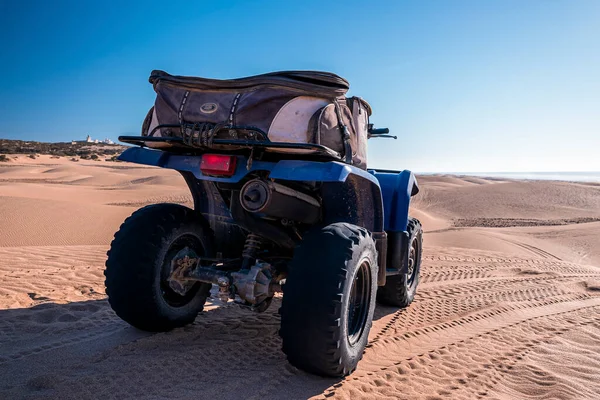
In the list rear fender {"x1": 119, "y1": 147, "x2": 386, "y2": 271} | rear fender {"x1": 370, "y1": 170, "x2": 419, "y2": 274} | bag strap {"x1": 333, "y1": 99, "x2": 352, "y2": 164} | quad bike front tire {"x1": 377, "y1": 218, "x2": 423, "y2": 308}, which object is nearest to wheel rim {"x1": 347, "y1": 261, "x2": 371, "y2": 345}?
rear fender {"x1": 119, "y1": 147, "x2": 386, "y2": 271}

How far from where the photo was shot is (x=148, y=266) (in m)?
3.41

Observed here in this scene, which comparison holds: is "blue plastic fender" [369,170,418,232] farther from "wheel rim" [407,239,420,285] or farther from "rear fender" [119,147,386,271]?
"wheel rim" [407,239,420,285]

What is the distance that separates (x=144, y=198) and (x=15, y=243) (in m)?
10.5

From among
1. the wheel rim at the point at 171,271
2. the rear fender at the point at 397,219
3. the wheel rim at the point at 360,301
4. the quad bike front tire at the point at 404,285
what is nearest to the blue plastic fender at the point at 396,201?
the rear fender at the point at 397,219

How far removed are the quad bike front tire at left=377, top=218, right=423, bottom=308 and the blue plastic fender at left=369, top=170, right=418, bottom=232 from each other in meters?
0.33

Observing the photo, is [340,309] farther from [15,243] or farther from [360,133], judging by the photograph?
[15,243]

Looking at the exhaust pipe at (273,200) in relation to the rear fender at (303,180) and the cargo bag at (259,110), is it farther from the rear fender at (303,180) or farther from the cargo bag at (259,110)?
the cargo bag at (259,110)

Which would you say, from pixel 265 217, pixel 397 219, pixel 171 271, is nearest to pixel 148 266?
pixel 171 271

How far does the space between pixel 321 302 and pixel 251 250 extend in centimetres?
101

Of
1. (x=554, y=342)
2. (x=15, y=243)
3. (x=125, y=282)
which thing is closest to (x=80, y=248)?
(x=15, y=243)

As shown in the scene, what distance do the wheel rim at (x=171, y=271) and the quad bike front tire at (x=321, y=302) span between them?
1.28 meters

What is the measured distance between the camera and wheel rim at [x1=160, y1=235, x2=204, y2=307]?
3.59 m

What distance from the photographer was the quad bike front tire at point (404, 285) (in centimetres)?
499

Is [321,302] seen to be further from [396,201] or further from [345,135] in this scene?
[396,201]
